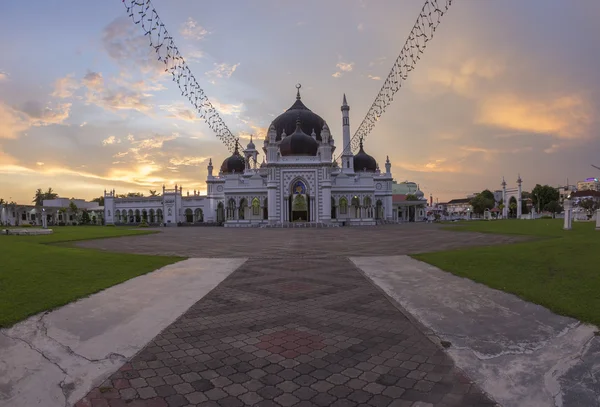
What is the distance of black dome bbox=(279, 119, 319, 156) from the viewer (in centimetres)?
5691

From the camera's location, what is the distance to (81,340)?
17.7 ft

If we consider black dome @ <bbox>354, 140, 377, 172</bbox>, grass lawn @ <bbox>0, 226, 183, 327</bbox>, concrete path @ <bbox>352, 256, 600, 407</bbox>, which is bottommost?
concrete path @ <bbox>352, 256, 600, 407</bbox>

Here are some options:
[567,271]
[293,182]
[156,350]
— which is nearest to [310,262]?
[567,271]

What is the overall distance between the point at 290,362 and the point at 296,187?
51.3 metres

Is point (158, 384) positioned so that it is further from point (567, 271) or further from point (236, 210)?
point (236, 210)

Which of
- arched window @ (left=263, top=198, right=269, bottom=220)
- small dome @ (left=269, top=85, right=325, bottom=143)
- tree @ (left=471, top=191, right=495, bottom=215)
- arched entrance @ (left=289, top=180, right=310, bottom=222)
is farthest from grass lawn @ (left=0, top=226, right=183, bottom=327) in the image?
tree @ (left=471, top=191, right=495, bottom=215)

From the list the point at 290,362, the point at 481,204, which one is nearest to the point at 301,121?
the point at 290,362

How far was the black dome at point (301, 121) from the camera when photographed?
64375mm

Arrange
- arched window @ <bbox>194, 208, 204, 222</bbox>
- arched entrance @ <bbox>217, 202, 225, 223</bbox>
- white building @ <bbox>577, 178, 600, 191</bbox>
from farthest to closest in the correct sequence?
white building @ <bbox>577, 178, 600, 191</bbox> → arched window @ <bbox>194, 208, 204, 222</bbox> → arched entrance @ <bbox>217, 202, 225, 223</bbox>

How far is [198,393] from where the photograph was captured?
385cm

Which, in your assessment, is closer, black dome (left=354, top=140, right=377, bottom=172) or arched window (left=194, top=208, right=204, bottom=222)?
black dome (left=354, top=140, right=377, bottom=172)

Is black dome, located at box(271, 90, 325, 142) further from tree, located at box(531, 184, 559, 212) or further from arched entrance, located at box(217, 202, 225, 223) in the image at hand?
tree, located at box(531, 184, 559, 212)

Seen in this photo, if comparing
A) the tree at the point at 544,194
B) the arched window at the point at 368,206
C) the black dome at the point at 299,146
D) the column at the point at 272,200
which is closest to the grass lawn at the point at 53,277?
the column at the point at 272,200

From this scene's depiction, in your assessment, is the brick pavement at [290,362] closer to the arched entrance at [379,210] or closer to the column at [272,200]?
the column at [272,200]
